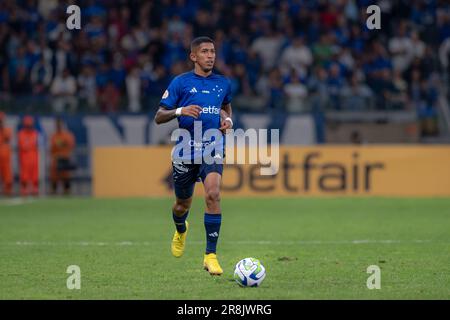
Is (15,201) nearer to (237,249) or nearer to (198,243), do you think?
(198,243)

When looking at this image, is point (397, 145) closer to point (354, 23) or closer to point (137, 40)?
point (354, 23)

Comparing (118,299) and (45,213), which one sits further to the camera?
(45,213)

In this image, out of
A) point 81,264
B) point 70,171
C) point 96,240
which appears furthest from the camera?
point 70,171

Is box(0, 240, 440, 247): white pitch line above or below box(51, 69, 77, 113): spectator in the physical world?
below

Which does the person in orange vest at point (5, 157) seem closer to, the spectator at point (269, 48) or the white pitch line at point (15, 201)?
the white pitch line at point (15, 201)

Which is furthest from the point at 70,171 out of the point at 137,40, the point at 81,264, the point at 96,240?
the point at 81,264

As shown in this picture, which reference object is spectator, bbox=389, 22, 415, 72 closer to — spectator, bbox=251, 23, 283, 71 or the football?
spectator, bbox=251, 23, 283, 71

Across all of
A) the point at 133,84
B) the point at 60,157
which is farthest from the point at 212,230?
the point at 133,84

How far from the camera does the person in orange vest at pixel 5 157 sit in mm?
24031

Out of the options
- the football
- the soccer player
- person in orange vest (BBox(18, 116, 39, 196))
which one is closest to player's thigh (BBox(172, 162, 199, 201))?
the soccer player

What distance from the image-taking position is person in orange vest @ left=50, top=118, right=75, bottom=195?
24.0 metres

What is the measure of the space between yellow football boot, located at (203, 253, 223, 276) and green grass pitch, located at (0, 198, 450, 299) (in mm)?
97
